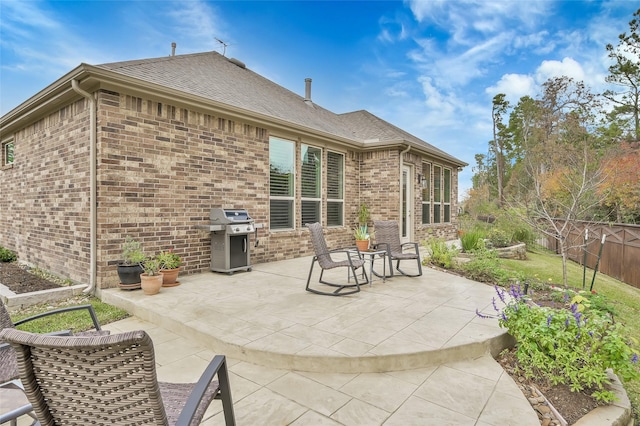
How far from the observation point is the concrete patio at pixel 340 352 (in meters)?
2.18

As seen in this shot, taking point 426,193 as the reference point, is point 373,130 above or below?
above

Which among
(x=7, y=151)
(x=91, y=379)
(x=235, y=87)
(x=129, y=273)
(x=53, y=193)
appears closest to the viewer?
(x=91, y=379)

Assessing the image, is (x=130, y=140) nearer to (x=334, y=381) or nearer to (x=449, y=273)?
(x=334, y=381)

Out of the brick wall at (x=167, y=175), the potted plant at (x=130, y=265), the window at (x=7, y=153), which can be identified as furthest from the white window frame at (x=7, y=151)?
the potted plant at (x=130, y=265)

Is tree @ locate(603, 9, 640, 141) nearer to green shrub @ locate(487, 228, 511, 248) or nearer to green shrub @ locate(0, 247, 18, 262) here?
green shrub @ locate(487, 228, 511, 248)

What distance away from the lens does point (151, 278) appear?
450 cm

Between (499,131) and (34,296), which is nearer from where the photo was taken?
(34,296)

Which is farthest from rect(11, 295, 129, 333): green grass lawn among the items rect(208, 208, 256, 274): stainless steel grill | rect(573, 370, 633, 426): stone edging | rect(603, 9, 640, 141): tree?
rect(603, 9, 640, 141): tree

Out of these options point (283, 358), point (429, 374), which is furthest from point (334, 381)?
point (429, 374)

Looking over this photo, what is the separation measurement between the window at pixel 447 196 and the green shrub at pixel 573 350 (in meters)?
9.38

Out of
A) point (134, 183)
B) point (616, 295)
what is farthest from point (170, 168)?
point (616, 295)

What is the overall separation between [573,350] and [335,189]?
6746 mm

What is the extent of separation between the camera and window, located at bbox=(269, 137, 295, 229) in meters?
7.25

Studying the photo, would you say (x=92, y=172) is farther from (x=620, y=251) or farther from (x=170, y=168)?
(x=620, y=251)
